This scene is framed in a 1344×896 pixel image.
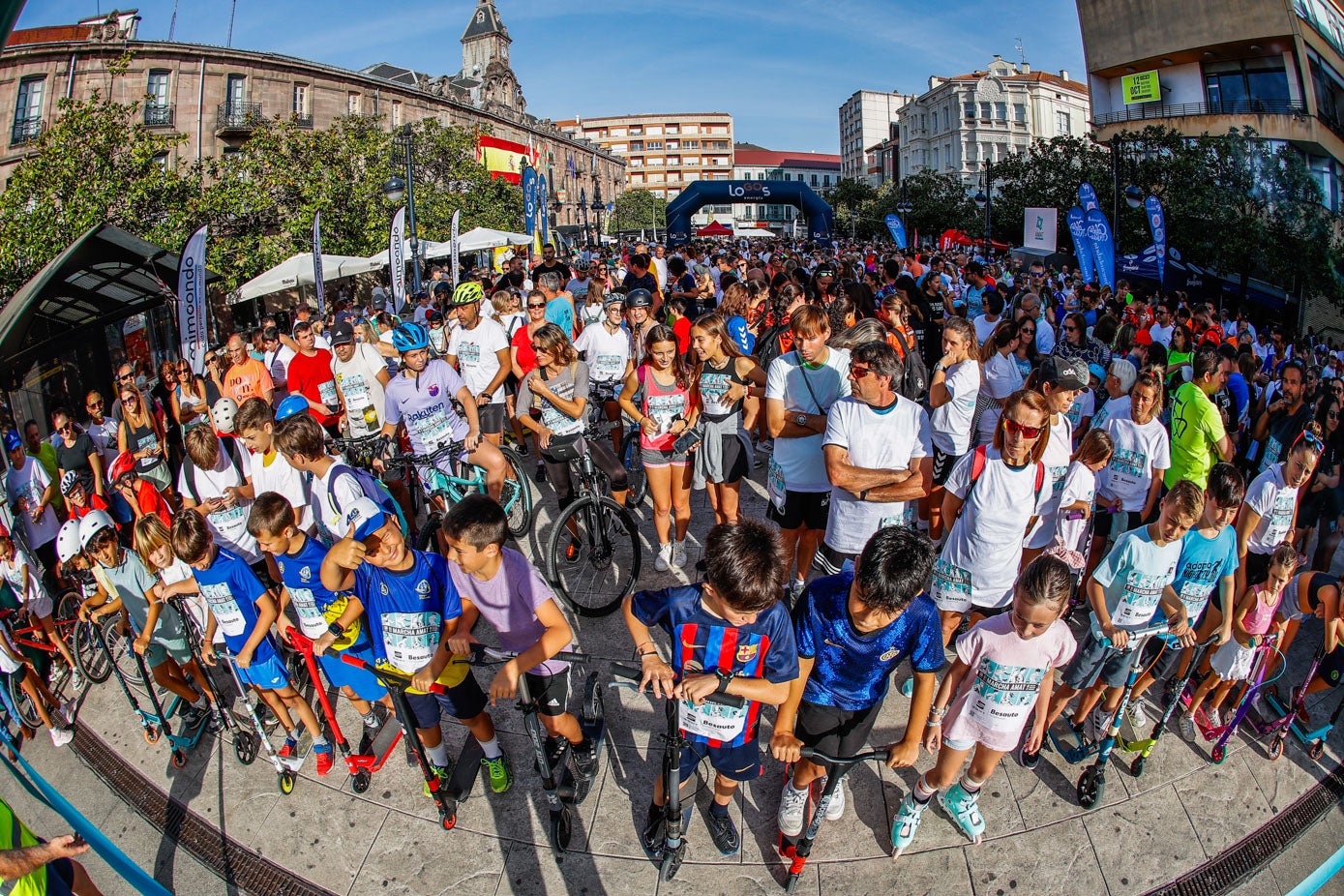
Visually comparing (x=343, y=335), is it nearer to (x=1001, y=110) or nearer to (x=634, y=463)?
(x=634, y=463)

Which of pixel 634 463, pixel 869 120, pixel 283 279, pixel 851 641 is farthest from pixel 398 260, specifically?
pixel 869 120

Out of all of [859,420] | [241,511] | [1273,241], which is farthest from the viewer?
[1273,241]

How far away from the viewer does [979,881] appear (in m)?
3.30

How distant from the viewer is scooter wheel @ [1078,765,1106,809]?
366 centimetres

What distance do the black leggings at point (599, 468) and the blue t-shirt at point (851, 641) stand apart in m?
2.62

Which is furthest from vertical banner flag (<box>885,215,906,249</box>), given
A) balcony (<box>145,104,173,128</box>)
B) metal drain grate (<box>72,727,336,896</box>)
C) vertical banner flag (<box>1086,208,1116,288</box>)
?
balcony (<box>145,104,173,128</box>)

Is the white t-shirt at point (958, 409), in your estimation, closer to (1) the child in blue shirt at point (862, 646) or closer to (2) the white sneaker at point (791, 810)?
(1) the child in blue shirt at point (862, 646)

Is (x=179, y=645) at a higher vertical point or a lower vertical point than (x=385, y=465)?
lower

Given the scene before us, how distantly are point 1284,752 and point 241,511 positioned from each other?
6756 mm

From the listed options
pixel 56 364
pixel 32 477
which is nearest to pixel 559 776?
pixel 32 477

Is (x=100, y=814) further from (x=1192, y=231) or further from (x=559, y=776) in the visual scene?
(x=1192, y=231)

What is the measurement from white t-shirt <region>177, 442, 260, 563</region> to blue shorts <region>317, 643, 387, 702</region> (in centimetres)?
142

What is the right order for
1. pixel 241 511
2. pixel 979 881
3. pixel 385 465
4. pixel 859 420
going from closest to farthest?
pixel 979 881 → pixel 859 420 → pixel 241 511 → pixel 385 465

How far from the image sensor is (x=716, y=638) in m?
2.65
